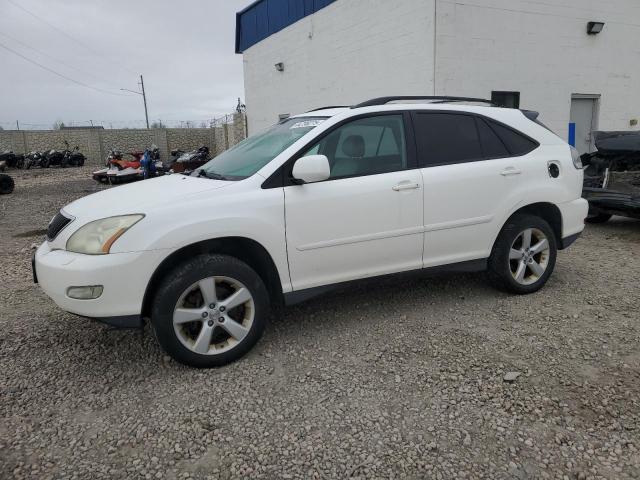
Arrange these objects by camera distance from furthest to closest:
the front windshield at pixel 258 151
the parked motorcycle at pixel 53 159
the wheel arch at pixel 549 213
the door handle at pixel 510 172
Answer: the parked motorcycle at pixel 53 159 → the wheel arch at pixel 549 213 → the door handle at pixel 510 172 → the front windshield at pixel 258 151

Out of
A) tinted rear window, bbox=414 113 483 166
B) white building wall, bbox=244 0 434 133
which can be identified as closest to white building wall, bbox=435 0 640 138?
white building wall, bbox=244 0 434 133

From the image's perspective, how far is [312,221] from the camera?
3445mm

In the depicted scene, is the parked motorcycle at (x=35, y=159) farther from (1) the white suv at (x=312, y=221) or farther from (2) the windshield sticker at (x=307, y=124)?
(2) the windshield sticker at (x=307, y=124)

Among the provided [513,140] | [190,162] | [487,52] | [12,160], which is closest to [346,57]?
[487,52]

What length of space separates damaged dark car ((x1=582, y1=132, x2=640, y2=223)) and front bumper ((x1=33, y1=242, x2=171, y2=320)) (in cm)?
629

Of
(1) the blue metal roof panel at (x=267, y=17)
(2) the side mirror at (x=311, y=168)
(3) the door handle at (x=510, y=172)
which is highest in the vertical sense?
(1) the blue metal roof panel at (x=267, y=17)

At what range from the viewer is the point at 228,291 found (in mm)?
3324

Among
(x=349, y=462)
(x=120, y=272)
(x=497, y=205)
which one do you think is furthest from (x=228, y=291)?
(x=497, y=205)

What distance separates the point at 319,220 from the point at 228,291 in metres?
0.79

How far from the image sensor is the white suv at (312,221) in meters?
3.07

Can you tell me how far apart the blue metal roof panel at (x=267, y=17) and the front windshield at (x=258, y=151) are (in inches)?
404

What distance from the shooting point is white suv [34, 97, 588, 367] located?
3.07 metres

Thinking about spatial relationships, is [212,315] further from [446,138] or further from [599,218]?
[599,218]

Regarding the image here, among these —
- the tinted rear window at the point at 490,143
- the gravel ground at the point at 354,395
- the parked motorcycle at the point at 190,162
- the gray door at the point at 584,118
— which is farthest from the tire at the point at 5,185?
the gray door at the point at 584,118
